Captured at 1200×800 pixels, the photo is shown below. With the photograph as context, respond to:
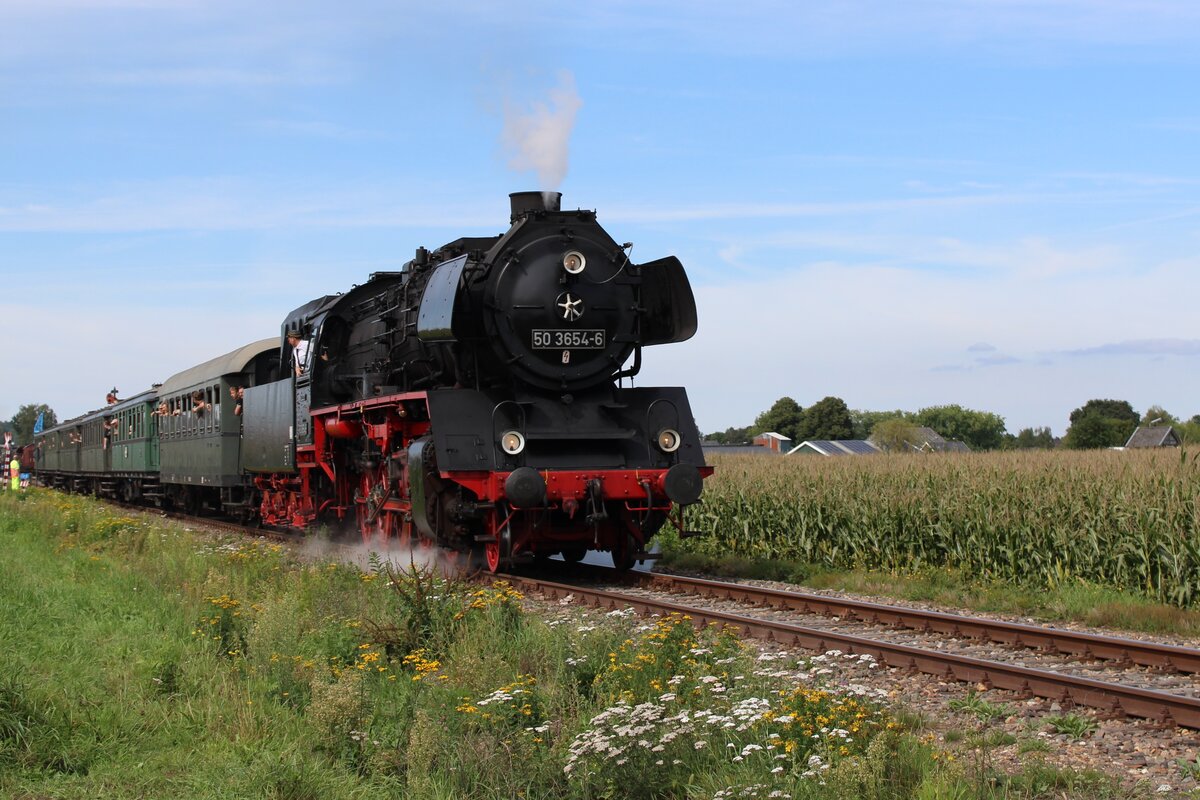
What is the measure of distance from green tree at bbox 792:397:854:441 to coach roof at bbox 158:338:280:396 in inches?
3052

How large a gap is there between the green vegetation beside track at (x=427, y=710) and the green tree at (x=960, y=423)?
11287cm

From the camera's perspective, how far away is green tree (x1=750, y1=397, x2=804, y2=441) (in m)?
105

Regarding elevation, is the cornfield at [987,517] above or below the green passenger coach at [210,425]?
below

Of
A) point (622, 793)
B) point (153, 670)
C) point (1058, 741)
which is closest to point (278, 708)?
point (153, 670)

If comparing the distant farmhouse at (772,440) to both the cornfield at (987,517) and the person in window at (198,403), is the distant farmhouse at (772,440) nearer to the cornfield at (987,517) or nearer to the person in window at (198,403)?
the person in window at (198,403)

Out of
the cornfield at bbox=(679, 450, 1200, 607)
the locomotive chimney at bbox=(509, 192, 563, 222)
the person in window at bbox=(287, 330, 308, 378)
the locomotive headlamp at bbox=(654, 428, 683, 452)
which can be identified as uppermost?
the locomotive chimney at bbox=(509, 192, 563, 222)

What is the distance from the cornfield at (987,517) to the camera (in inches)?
466

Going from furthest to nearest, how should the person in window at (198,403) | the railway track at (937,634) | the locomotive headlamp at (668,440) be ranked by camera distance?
the person in window at (198,403) → the locomotive headlamp at (668,440) → the railway track at (937,634)

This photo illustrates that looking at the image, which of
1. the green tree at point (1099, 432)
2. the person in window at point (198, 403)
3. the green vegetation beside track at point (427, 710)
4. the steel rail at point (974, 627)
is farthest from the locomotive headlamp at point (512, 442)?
the green tree at point (1099, 432)

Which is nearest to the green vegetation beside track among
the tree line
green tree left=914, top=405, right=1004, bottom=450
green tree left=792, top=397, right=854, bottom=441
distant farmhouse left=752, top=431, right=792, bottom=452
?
the tree line

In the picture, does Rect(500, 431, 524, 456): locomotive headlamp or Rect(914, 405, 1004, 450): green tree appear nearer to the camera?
Rect(500, 431, 524, 456): locomotive headlamp

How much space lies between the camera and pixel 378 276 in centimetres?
1702

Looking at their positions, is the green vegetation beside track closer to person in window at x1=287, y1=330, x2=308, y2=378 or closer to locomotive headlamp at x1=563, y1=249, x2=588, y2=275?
locomotive headlamp at x1=563, y1=249, x2=588, y2=275

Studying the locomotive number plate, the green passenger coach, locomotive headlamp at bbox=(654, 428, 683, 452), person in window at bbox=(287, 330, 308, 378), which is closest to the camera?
the locomotive number plate
